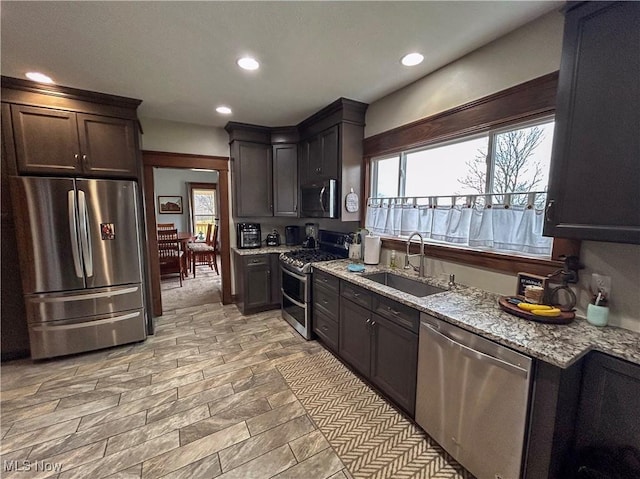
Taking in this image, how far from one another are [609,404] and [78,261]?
3925mm

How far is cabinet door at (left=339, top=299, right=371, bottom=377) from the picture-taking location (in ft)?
7.50

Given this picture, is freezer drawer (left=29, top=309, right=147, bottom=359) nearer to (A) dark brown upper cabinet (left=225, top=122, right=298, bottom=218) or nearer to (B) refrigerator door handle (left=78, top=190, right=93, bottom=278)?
(B) refrigerator door handle (left=78, top=190, right=93, bottom=278)

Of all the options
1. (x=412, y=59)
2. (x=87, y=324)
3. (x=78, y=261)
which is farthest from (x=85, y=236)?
(x=412, y=59)

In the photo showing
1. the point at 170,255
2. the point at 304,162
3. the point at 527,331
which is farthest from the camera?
the point at 170,255

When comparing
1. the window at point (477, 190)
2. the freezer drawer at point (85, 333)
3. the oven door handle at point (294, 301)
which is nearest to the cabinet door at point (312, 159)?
the window at point (477, 190)

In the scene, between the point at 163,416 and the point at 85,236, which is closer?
the point at 163,416

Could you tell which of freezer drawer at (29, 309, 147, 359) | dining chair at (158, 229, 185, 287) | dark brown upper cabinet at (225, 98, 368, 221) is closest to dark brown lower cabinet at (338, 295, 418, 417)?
dark brown upper cabinet at (225, 98, 368, 221)

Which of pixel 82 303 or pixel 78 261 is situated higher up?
pixel 78 261

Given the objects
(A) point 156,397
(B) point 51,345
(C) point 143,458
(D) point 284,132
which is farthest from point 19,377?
(D) point 284,132

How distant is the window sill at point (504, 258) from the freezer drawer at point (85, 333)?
3.05 m

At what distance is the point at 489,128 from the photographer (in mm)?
2025

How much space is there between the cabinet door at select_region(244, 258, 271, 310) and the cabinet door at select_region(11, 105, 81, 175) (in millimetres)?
2096

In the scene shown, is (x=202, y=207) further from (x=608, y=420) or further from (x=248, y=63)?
(x=608, y=420)

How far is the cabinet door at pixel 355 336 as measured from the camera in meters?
2.29
